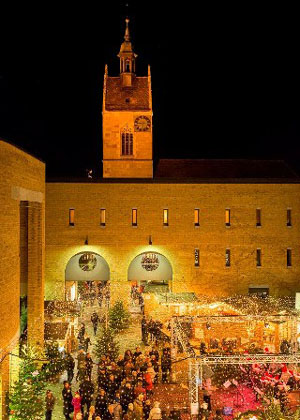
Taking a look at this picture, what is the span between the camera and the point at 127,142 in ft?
148

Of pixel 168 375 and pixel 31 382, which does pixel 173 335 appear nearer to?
pixel 168 375

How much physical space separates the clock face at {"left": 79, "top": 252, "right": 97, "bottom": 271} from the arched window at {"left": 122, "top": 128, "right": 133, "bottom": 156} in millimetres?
13966

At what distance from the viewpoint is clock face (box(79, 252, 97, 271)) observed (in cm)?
3356

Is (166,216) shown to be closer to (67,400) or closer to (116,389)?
(116,389)

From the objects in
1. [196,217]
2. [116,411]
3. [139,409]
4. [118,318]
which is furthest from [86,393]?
[196,217]

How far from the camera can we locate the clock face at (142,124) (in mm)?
45000

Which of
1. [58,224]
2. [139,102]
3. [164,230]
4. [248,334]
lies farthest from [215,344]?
[139,102]

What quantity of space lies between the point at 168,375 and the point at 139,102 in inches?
1165

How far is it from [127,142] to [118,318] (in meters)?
20.3

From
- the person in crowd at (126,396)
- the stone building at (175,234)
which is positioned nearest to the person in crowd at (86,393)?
the person in crowd at (126,396)

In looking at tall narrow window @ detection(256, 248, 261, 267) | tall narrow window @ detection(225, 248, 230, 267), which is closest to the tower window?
tall narrow window @ detection(225, 248, 230, 267)

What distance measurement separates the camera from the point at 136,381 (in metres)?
18.2

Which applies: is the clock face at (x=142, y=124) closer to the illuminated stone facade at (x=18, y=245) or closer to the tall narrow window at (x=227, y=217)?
the tall narrow window at (x=227, y=217)

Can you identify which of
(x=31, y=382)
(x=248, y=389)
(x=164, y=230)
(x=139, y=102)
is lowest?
(x=248, y=389)
